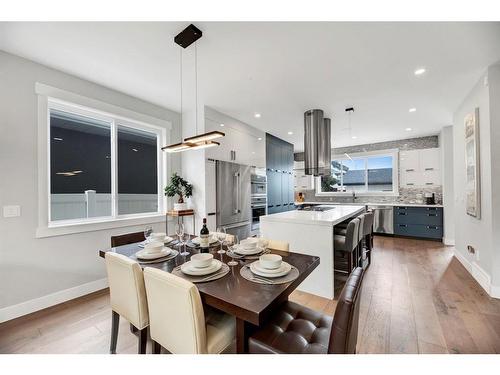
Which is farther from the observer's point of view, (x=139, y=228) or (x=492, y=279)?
(x=139, y=228)

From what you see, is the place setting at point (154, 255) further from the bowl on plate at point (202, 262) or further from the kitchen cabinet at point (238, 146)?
the kitchen cabinet at point (238, 146)

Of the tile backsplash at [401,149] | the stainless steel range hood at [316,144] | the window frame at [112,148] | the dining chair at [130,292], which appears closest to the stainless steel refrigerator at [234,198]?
the window frame at [112,148]

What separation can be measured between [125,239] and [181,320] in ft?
4.82

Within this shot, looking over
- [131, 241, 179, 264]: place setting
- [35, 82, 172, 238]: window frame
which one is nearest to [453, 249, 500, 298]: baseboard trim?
[131, 241, 179, 264]: place setting

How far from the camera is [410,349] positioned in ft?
5.49

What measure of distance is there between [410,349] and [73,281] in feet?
11.2

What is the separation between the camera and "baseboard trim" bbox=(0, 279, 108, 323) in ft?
6.97

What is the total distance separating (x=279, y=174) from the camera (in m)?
5.52

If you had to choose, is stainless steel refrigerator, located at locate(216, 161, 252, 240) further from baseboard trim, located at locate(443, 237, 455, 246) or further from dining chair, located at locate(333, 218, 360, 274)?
baseboard trim, located at locate(443, 237, 455, 246)

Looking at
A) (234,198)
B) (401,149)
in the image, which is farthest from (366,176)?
(234,198)

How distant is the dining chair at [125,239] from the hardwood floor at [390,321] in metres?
0.73
